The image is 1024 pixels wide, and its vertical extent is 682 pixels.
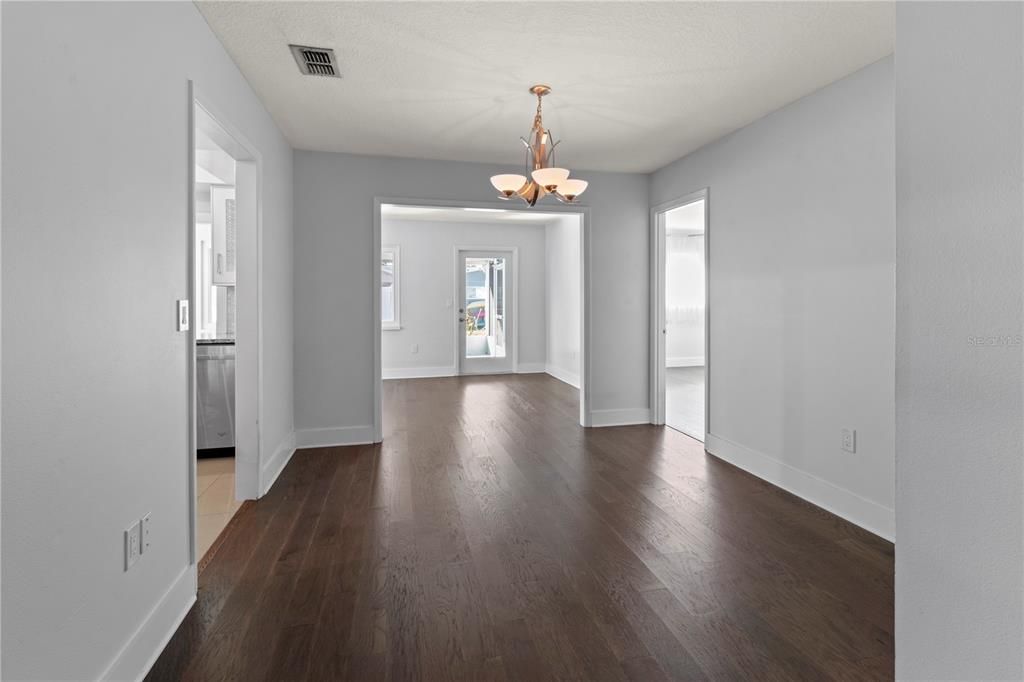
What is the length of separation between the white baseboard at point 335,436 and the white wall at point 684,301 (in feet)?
21.2

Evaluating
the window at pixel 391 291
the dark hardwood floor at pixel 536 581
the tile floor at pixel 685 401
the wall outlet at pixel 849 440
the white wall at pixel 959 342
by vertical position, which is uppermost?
the window at pixel 391 291

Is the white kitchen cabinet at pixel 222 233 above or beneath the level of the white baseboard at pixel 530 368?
above

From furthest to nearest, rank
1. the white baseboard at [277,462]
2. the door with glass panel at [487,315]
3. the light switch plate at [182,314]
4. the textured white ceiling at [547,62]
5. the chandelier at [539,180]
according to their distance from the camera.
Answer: the door with glass panel at [487,315] < the white baseboard at [277,462] < the chandelier at [539,180] < the textured white ceiling at [547,62] < the light switch plate at [182,314]

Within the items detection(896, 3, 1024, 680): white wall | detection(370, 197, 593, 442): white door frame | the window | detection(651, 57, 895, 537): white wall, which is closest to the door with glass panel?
the window

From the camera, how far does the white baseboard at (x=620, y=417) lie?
501 centimetres

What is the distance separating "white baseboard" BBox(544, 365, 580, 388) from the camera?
24.3 feet

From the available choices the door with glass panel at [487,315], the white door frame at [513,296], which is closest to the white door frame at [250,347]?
the white door frame at [513,296]

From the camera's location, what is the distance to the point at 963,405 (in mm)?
869

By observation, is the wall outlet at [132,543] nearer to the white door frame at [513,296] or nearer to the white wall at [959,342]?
the white wall at [959,342]

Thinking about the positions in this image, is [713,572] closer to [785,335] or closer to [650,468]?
[650,468]

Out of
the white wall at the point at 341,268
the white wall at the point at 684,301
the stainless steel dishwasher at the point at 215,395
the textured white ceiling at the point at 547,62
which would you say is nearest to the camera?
the textured white ceiling at the point at 547,62

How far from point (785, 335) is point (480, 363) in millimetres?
5575

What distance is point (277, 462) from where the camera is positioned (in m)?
3.68

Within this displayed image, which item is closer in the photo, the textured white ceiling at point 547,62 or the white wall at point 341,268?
the textured white ceiling at point 547,62
